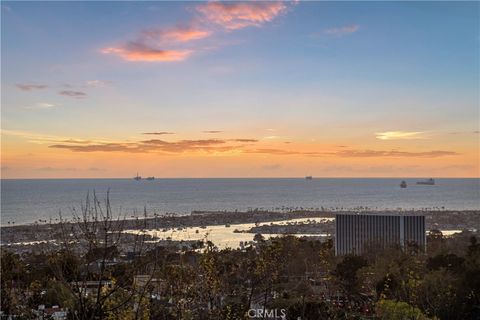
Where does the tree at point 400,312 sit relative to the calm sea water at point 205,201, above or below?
above

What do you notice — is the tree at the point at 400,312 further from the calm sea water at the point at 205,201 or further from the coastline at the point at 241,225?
the calm sea water at the point at 205,201

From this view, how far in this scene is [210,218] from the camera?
57094 millimetres

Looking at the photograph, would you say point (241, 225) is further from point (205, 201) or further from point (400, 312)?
point (205, 201)

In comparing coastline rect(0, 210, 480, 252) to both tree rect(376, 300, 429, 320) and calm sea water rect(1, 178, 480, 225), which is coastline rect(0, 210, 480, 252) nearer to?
calm sea water rect(1, 178, 480, 225)

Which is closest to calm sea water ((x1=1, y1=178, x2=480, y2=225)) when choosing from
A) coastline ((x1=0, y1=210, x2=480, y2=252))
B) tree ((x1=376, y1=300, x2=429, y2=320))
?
coastline ((x1=0, y1=210, x2=480, y2=252))

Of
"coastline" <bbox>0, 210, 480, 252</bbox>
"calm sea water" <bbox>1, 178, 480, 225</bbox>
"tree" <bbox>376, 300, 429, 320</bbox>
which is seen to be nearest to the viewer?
"tree" <bbox>376, 300, 429, 320</bbox>

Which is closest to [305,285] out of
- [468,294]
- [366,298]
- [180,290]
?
[366,298]

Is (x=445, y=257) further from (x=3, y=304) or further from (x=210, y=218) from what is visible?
(x=210, y=218)

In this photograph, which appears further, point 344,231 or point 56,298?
point 344,231

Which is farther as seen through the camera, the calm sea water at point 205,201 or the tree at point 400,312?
the calm sea water at point 205,201

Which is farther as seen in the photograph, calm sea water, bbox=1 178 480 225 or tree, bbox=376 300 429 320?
calm sea water, bbox=1 178 480 225

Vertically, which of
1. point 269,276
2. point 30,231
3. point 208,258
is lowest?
point 30,231

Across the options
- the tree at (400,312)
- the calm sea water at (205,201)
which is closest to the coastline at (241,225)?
the calm sea water at (205,201)

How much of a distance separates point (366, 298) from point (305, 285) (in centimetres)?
209
